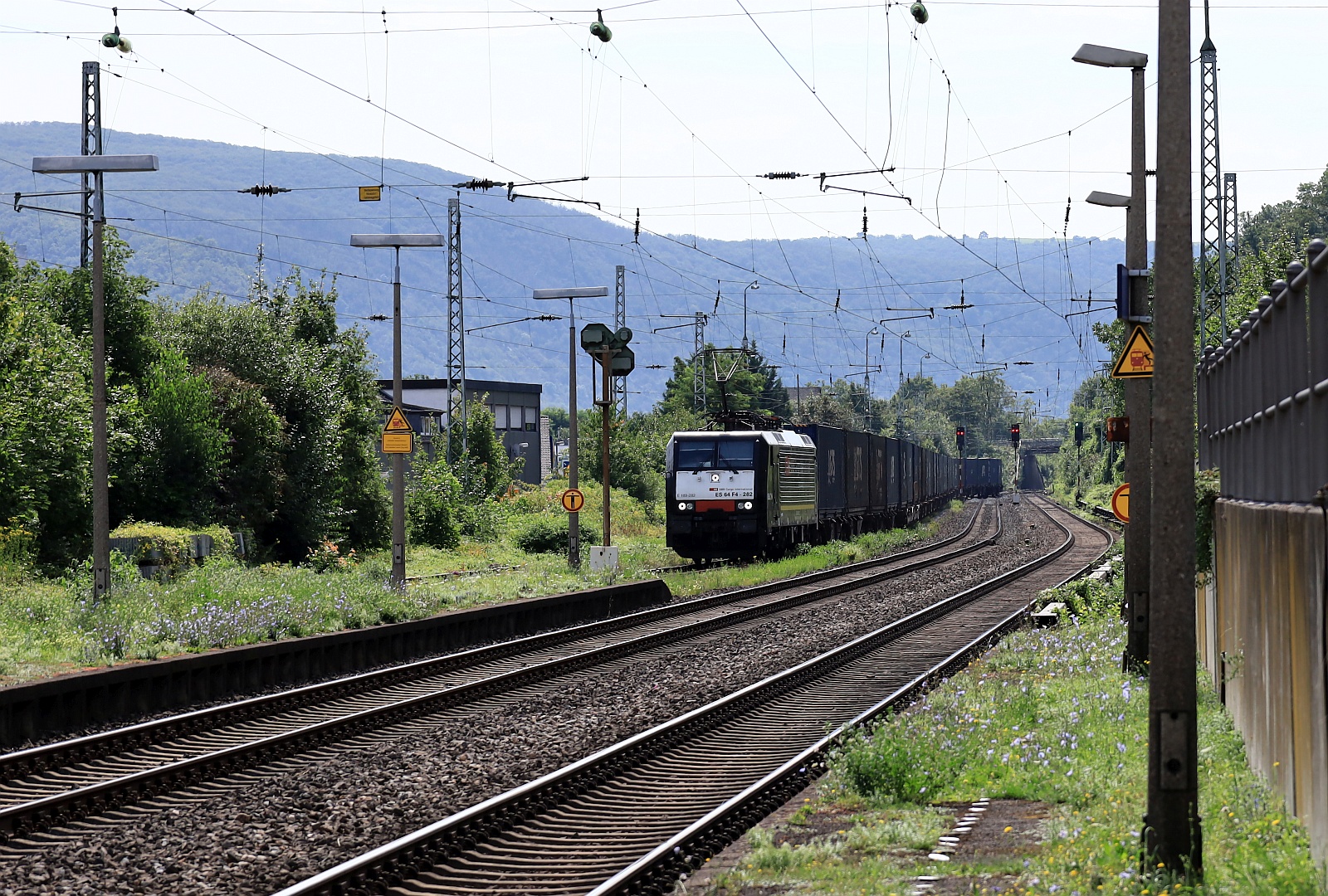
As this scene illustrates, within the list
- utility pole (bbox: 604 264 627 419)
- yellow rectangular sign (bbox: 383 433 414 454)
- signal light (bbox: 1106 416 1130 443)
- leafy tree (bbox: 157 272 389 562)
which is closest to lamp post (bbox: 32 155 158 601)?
yellow rectangular sign (bbox: 383 433 414 454)

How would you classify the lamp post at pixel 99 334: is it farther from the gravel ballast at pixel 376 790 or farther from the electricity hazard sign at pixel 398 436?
the gravel ballast at pixel 376 790

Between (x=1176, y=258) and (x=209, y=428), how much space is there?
1090 inches

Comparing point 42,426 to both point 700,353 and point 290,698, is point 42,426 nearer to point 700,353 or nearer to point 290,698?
point 290,698

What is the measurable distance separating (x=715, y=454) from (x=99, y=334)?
20256 millimetres

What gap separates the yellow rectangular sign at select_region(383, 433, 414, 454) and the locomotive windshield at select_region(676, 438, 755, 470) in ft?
46.3

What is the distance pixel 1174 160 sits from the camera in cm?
730

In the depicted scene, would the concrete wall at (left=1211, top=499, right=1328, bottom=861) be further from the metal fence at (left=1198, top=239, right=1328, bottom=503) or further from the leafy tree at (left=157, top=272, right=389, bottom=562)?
the leafy tree at (left=157, top=272, right=389, bottom=562)

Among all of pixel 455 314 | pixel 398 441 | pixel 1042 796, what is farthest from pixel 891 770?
pixel 455 314

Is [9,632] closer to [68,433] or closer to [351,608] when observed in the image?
[351,608]

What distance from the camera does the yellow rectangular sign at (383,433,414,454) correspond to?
2191cm

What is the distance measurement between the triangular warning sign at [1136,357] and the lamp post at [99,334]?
11.0 m

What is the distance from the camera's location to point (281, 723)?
46.0ft

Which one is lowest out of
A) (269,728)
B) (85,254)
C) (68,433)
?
(269,728)

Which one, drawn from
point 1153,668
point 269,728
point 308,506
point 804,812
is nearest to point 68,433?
point 308,506
